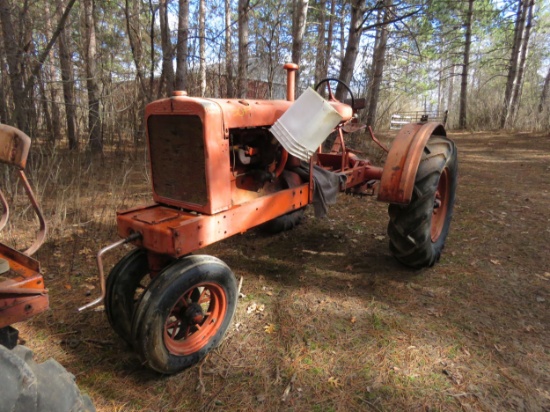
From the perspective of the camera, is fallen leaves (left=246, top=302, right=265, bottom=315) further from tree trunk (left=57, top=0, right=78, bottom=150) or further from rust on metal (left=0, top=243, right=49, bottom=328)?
tree trunk (left=57, top=0, right=78, bottom=150)

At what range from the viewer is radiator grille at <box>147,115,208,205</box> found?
2.04 meters

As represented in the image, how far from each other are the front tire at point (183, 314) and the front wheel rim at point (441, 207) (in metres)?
2.20

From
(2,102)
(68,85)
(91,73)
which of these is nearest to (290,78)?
(2,102)

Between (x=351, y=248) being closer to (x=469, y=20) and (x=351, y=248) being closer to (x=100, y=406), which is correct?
(x=100, y=406)

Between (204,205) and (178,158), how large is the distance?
0.34 metres

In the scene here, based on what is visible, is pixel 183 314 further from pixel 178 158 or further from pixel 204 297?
pixel 178 158

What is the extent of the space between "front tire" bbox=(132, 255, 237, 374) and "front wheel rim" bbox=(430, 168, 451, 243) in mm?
2200

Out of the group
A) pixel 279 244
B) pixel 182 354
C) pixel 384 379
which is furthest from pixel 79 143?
pixel 384 379

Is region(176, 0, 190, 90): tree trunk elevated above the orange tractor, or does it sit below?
above

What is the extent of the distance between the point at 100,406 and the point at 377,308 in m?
1.83

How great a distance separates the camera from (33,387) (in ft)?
3.27

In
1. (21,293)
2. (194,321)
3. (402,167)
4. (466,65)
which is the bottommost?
(194,321)

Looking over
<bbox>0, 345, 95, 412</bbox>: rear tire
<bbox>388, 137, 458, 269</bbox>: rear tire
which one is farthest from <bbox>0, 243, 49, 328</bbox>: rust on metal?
<bbox>388, 137, 458, 269</bbox>: rear tire

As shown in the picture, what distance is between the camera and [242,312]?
2551mm
